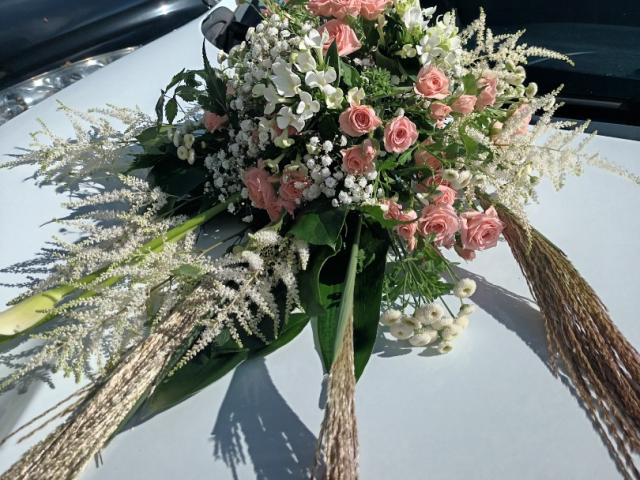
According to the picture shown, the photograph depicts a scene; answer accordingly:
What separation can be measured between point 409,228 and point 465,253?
6.2 inches

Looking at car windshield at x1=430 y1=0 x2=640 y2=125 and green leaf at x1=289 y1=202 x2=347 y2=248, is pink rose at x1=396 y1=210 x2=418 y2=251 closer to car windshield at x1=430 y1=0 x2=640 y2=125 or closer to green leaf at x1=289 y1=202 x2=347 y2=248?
green leaf at x1=289 y1=202 x2=347 y2=248

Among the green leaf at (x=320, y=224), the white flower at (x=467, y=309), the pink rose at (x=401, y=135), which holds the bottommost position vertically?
the white flower at (x=467, y=309)

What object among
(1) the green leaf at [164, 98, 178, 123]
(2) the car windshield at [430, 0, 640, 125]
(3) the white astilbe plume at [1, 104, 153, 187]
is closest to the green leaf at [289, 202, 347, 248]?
(1) the green leaf at [164, 98, 178, 123]

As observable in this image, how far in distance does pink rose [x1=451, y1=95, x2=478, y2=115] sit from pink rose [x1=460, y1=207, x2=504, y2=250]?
0.69 feet

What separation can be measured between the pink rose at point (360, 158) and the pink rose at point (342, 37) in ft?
0.65

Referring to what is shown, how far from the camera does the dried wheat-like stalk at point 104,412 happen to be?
3.38 ft

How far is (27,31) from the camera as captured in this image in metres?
2.45

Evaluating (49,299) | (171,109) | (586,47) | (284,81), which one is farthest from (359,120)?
(586,47)

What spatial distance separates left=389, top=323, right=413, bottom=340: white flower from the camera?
1.25 m

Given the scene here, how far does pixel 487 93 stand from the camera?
141 cm

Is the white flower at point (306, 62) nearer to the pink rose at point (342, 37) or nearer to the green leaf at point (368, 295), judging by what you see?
the pink rose at point (342, 37)

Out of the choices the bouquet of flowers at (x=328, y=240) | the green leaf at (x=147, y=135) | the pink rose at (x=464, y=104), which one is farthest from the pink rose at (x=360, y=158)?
the green leaf at (x=147, y=135)

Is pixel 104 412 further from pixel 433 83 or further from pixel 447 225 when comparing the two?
pixel 433 83

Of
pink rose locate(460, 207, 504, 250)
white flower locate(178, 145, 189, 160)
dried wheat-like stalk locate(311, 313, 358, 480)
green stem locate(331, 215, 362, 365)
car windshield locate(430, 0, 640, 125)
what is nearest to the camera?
dried wheat-like stalk locate(311, 313, 358, 480)
